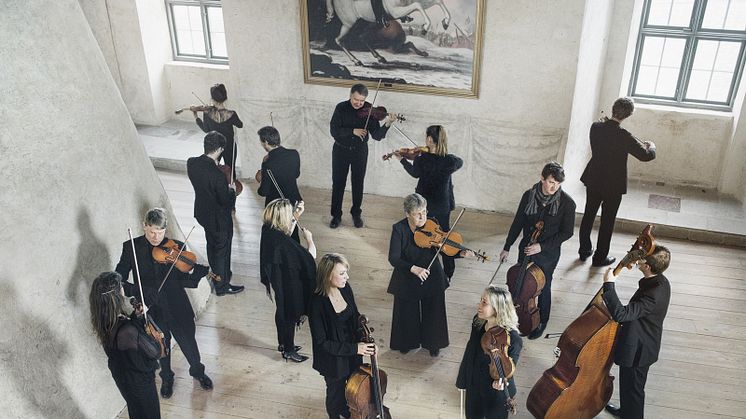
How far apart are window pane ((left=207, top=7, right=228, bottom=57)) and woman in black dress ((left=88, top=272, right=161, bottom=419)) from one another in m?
5.98

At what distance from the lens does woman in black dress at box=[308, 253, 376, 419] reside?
150 inches

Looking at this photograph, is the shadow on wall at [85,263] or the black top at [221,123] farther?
the black top at [221,123]

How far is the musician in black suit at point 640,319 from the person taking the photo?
3.79 m

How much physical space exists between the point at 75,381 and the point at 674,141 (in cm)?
637

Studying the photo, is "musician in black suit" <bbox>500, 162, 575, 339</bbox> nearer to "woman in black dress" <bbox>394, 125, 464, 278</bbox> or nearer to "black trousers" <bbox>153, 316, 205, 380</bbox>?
"woman in black dress" <bbox>394, 125, 464, 278</bbox>

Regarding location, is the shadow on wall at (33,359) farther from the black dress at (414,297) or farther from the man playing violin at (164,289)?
the black dress at (414,297)

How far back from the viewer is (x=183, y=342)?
186 inches

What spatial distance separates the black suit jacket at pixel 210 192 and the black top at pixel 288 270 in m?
0.88

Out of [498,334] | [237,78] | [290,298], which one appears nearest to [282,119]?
[237,78]

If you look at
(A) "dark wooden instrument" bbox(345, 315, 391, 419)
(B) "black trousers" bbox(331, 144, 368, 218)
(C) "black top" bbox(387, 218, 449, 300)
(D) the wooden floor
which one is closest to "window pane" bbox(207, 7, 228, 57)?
(D) the wooden floor

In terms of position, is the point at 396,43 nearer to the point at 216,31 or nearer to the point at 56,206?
the point at 216,31

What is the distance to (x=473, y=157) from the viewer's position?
23.1 ft

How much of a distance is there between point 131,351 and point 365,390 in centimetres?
133

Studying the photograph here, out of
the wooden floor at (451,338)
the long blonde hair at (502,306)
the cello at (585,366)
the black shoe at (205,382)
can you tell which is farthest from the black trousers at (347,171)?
the long blonde hair at (502,306)
